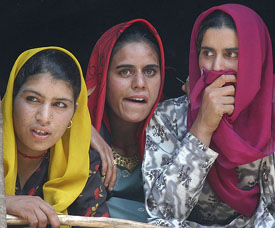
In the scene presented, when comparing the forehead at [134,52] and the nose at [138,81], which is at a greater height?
the forehead at [134,52]

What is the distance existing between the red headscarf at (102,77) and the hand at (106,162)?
0.15m

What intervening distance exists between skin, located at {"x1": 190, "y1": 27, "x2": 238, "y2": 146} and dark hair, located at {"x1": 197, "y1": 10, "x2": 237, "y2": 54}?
3 cm

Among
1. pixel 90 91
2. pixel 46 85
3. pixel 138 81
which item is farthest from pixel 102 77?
pixel 46 85

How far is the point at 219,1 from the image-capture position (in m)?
5.01

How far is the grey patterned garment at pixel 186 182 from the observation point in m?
3.40

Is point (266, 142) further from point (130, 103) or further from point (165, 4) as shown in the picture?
point (165, 4)

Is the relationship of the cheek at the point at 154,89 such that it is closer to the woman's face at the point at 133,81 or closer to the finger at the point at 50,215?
the woman's face at the point at 133,81

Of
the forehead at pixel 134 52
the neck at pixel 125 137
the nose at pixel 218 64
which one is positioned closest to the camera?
the nose at pixel 218 64

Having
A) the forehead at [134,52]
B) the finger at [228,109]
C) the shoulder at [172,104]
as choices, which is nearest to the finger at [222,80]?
the finger at [228,109]

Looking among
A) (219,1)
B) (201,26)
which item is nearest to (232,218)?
(201,26)

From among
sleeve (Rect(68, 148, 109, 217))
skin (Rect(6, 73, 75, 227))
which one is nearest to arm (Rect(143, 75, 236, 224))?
sleeve (Rect(68, 148, 109, 217))

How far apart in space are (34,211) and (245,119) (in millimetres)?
1319

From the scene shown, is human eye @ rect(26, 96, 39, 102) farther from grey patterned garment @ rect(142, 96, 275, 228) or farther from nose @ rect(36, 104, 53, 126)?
grey patterned garment @ rect(142, 96, 275, 228)

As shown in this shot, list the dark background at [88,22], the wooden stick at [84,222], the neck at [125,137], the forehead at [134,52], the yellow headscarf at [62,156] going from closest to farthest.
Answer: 1. the wooden stick at [84,222]
2. the yellow headscarf at [62,156]
3. the forehead at [134,52]
4. the neck at [125,137]
5. the dark background at [88,22]
